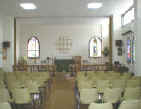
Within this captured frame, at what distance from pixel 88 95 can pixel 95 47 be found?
13.1 meters

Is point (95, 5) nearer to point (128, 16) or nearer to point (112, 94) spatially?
point (128, 16)

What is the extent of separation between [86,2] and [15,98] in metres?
6.21

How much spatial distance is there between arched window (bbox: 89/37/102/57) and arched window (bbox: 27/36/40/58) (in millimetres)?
5206

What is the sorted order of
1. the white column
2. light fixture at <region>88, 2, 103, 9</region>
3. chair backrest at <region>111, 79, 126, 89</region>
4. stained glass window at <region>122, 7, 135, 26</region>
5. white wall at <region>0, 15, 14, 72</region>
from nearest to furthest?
1. chair backrest at <region>111, 79, 126, 89</region>
2. the white column
3. light fixture at <region>88, 2, 103, 9</region>
4. stained glass window at <region>122, 7, 135, 26</region>
5. white wall at <region>0, 15, 14, 72</region>

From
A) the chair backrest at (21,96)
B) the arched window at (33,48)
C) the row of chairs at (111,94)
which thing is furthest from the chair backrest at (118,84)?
the arched window at (33,48)

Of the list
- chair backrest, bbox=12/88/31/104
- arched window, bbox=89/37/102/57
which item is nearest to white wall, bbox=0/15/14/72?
chair backrest, bbox=12/88/31/104

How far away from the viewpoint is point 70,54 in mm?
16781

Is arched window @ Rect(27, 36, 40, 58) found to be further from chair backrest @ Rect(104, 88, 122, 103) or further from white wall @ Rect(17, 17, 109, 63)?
chair backrest @ Rect(104, 88, 122, 103)

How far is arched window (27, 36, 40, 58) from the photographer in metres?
17.1

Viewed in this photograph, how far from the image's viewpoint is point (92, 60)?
16844mm

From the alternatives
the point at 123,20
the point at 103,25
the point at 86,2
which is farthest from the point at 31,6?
the point at 103,25

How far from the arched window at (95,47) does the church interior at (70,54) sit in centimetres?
10

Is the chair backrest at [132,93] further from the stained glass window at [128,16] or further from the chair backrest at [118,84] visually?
the stained glass window at [128,16]

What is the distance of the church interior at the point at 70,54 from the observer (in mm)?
4328
